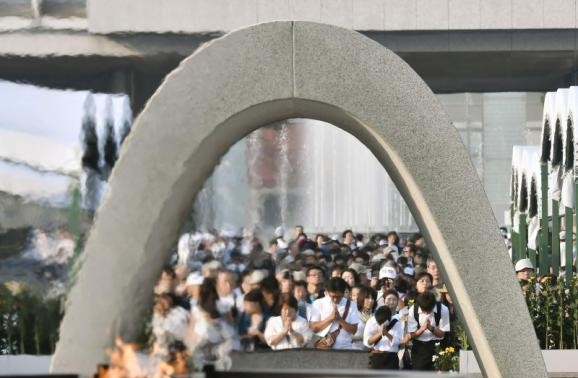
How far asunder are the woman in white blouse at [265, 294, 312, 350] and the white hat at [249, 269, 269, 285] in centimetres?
133

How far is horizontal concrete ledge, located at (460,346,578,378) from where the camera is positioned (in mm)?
17703

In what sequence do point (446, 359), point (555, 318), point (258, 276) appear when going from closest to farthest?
point (446, 359) < point (258, 276) < point (555, 318)

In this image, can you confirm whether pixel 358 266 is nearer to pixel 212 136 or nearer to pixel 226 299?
pixel 226 299

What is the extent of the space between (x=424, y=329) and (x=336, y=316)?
106 cm

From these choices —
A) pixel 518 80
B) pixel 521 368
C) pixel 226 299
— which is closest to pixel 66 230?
pixel 226 299

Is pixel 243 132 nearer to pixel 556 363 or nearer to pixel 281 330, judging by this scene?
pixel 281 330

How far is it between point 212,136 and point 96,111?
16.8 feet

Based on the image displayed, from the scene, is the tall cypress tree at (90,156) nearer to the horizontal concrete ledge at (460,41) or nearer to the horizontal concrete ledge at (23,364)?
the horizontal concrete ledge at (23,364)

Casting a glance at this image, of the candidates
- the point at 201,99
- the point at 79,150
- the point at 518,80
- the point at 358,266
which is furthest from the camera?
the point at 518,80

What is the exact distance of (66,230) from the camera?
15125 mm

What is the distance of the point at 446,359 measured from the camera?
714 inches

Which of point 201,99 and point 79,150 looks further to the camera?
point 79,150

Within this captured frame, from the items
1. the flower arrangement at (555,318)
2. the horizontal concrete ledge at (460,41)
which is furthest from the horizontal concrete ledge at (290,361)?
the horizontal concrete ledge at (460,41)

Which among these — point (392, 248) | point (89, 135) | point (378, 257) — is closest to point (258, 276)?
point (89, 135)
